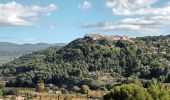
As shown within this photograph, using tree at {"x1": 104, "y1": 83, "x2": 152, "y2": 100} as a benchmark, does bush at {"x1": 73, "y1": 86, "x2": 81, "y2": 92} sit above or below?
below

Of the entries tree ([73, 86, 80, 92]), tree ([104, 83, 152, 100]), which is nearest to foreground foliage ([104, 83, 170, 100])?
tree ([104, 83, 152, 100])

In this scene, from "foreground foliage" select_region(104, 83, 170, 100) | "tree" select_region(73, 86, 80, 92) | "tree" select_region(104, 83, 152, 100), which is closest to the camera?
"tree" select_region(104, 83, 152, 100)

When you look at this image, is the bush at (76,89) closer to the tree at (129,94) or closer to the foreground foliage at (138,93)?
the tree at (129,94)

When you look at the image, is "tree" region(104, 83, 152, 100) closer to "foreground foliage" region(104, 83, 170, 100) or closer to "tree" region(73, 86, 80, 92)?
"foreground foliage" region(104, 83, 170, 100)

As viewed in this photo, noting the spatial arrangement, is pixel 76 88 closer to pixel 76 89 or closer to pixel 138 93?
pixel 76 89

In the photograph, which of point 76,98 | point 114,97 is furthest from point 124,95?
point 76,98

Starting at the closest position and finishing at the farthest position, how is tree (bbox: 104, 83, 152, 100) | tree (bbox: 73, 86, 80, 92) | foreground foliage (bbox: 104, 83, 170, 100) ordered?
1. tree (bbox: 104, 83, 152, 100)
2. foreground foliage (bbox: 104, 83, 170, 100)
3. tree (bbox: 73, 86, 80, 92)

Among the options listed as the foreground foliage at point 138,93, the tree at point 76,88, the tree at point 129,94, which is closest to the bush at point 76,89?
the tree at point 76,88

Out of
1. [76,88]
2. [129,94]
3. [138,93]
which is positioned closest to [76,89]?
[76,88]

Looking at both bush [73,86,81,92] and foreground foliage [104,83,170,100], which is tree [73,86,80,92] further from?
foreground foliage [104,83,170,100]

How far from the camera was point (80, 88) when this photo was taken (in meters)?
188

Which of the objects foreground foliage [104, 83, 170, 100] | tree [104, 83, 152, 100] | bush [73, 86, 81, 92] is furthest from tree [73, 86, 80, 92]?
foreground foliage [104, 83, 170, 100]

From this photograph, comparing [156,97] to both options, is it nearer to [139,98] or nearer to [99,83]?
[139,98]

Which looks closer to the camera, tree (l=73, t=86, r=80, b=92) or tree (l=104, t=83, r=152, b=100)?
tree (l=104, t=83, r=152, b=100)
